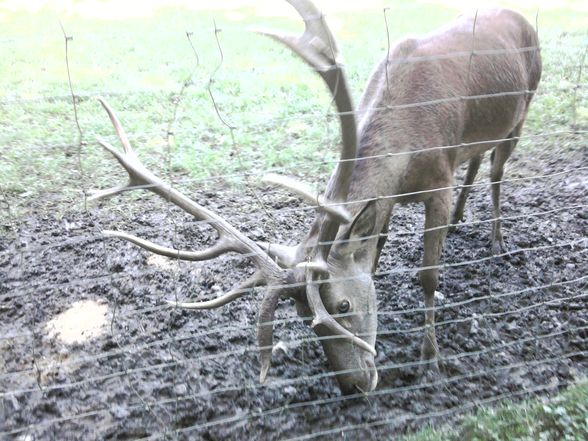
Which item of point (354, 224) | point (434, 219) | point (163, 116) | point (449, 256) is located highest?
point (354, 224)

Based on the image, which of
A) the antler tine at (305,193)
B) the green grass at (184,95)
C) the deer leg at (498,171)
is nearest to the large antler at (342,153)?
the antler tine at (305,193)

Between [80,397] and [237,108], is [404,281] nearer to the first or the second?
[80,397]

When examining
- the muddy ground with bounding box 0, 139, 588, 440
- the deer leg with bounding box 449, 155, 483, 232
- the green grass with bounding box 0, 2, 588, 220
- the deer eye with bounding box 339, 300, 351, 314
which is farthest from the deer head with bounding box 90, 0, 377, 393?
the deer leg with bounding box 449, 155, 483, 232

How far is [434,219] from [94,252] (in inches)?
99.8

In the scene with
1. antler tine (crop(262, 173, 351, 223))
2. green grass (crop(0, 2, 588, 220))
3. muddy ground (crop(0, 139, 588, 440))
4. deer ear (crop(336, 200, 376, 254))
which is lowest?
muddy ground (crop(0, 139, 588, 440))

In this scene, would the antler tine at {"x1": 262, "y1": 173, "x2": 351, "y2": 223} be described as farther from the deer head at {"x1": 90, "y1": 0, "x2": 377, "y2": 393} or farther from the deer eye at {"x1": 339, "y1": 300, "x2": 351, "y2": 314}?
the deer eye at {"x1": 339, "y1": 300, "x2": 351, "y2": 314}

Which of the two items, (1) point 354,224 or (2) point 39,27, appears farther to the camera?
(2) point 39,27

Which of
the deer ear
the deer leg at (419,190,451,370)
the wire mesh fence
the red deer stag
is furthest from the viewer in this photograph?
the deer leg at (419,190,451,370)

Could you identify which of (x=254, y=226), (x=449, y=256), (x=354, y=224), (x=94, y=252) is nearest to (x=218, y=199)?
(x=254, y=226)

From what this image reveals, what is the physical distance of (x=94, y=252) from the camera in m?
4.45

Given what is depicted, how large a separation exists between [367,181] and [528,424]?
1.44m

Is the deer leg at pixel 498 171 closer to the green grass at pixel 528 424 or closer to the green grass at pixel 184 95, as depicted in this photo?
the green grass at pixel 184 95

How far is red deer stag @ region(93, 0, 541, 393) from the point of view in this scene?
9.16ft

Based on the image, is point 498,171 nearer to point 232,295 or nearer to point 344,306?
point 344,306
